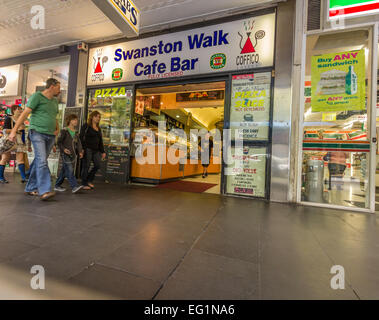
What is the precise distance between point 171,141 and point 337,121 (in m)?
4.31

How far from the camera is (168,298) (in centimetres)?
95

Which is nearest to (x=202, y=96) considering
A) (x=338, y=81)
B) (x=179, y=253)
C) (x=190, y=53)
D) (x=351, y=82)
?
(x=190, y=53)

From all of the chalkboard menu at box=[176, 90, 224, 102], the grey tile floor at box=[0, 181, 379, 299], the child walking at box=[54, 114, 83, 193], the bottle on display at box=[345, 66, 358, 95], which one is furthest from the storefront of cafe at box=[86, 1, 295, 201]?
the child walking at box=[54, 114, 83, 193]

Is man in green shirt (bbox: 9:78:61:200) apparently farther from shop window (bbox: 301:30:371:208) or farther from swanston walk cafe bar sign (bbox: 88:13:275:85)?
shop window (bbox: 301:30:371:208)

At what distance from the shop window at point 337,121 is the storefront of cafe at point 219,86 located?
47cm

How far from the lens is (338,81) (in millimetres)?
3285

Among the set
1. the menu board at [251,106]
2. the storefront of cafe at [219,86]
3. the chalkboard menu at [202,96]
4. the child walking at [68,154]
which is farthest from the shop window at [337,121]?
the child walking at [68,154]

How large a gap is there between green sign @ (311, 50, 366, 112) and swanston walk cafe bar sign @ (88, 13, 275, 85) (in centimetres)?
87

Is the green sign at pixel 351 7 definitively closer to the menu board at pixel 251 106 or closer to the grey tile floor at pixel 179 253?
the menu board at pixel 251 106

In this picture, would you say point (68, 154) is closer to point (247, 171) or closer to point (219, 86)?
point (247, 171)

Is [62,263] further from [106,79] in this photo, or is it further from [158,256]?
[106,79]

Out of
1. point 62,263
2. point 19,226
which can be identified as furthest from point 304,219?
Answer: point 19,226

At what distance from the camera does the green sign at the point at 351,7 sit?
3.08 metres

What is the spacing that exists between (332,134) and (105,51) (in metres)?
5.56
